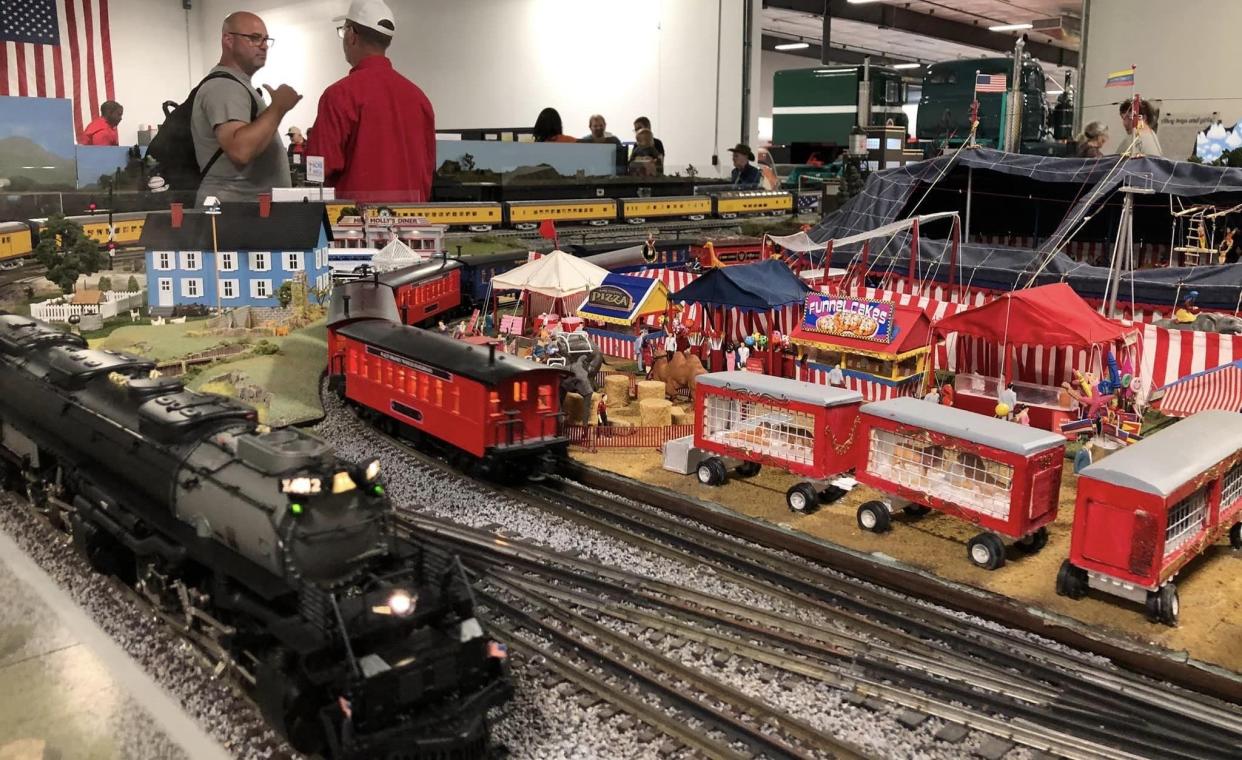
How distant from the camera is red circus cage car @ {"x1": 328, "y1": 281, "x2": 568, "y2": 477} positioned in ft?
43.3

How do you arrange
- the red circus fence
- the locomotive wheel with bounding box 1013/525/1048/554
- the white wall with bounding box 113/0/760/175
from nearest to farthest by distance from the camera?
1. the locomotive wheel with bounding box 1013/525/1048/554
2. the white wall with bounding box 113/0/760/175
3. the red circus fence

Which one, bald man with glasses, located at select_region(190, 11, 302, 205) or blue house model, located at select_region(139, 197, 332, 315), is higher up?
bald man with glasses, located at select_region(190, 11, 302, 205)

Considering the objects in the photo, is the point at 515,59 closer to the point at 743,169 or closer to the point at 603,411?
the point at 743,169

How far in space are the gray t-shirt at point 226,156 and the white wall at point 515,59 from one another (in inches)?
13.4

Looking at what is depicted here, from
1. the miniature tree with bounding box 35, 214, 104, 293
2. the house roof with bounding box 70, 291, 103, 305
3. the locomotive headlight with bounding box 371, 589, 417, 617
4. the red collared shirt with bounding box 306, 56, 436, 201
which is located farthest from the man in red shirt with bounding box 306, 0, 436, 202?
the locomotive headlight with bounding box 371, 589, 417, 617


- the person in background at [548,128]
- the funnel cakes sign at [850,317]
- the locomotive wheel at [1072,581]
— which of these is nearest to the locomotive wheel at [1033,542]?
the locomotive wheel at [1072,581]

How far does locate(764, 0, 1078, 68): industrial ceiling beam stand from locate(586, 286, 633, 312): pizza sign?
1919cm

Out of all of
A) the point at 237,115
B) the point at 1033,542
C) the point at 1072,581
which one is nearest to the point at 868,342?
the point at 1033,542

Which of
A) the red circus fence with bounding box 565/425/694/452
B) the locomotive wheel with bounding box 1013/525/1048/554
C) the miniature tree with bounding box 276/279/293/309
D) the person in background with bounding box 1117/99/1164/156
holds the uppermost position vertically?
the person in background with bounding box 1117/99/1164/156

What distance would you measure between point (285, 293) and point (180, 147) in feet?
A: 10.7

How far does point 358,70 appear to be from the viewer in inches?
657

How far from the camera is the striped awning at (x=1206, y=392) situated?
1536 centimetres

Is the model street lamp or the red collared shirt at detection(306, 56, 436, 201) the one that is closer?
the model street lamp

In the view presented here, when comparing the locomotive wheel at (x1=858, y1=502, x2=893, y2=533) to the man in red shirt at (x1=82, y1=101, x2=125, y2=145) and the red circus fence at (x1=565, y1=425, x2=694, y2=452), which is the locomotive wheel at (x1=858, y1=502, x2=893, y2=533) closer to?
the red circus fence at (x1=565, y1=425, x2=694, y2=452)
